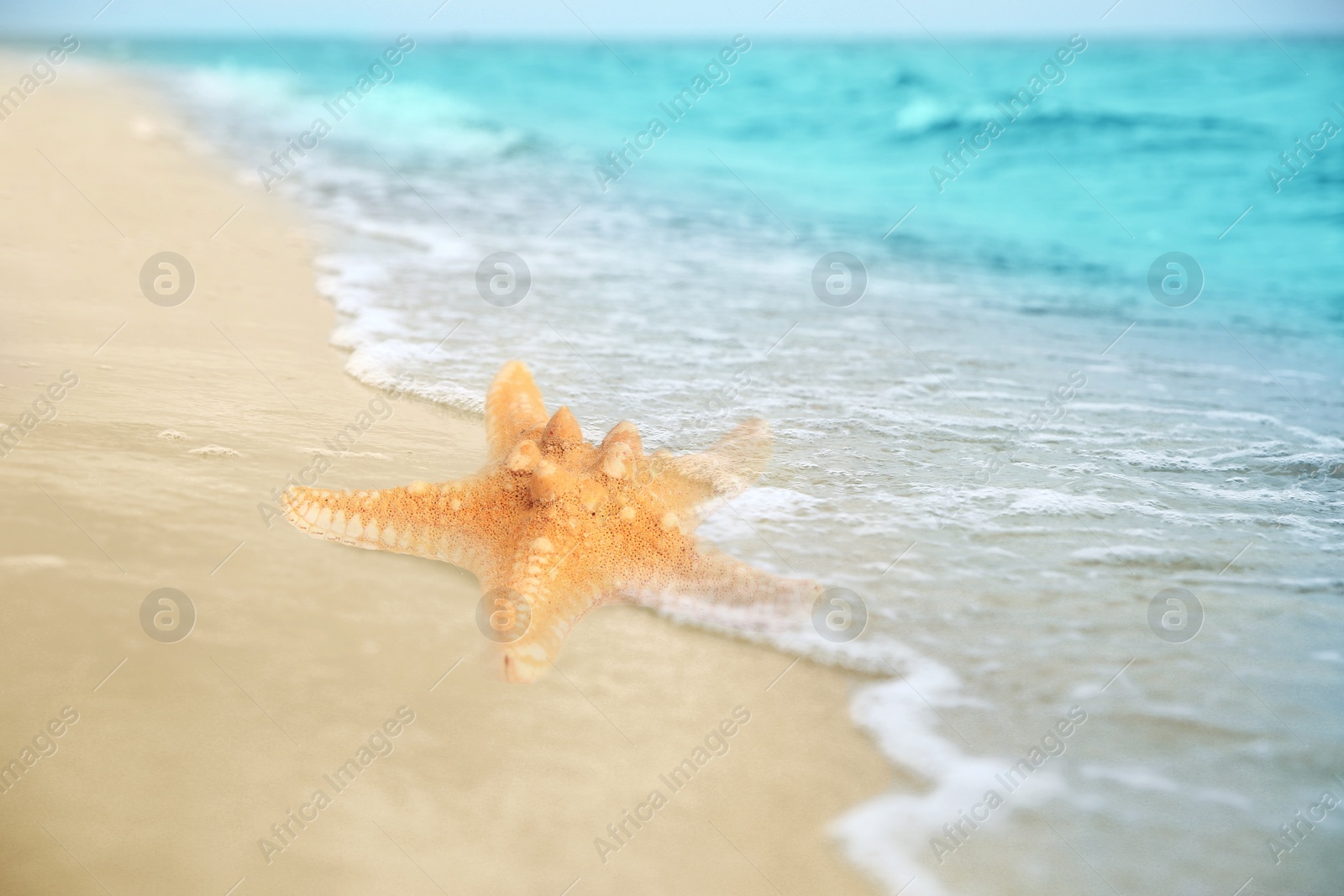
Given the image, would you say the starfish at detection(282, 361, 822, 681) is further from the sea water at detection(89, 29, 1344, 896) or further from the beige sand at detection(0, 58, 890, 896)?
the sea water at detection(89, 29, 1344, 896)

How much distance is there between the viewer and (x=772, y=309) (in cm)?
683

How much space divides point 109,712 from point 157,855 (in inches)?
20.7

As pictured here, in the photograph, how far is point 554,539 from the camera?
9.41 feet

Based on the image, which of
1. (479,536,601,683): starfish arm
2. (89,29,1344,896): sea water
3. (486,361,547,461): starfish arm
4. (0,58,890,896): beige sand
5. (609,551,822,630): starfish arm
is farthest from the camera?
(486,361,547,461): starfish arm

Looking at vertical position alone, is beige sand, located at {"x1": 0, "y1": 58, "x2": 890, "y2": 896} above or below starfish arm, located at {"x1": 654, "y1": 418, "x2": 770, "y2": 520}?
below

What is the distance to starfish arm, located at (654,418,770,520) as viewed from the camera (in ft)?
11.1

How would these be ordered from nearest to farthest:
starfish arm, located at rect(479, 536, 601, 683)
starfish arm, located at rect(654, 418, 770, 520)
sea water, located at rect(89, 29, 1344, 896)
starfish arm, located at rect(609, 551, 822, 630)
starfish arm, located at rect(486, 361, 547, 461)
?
sea water, located at rect(89, 29, 1344, 896), starfish arm, located at rect(479, 536, 601, 683), starfish arm, located at rect(609, 551, 822, 630), starfish arm, located at rect(654, 418, 770, 520), starfish arm, located at rect(486, 361, 547, 461)

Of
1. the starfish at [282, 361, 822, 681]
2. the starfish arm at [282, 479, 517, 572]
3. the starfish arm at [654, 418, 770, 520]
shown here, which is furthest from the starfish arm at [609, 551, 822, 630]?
the starfish arm at [282, 479, 517, 572]

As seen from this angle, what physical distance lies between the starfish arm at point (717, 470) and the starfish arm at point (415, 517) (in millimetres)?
658

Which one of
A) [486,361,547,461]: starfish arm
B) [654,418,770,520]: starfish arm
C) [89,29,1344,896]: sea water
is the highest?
[486,361,547,461]: starfish arm

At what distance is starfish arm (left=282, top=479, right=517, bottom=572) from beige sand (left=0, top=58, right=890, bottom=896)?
13 cm

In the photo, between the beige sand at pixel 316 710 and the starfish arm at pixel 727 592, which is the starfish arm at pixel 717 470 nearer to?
the starfish arm at pixel 727 592

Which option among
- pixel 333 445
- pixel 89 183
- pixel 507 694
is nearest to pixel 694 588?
pixel 507 694

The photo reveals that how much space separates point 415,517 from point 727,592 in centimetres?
105
